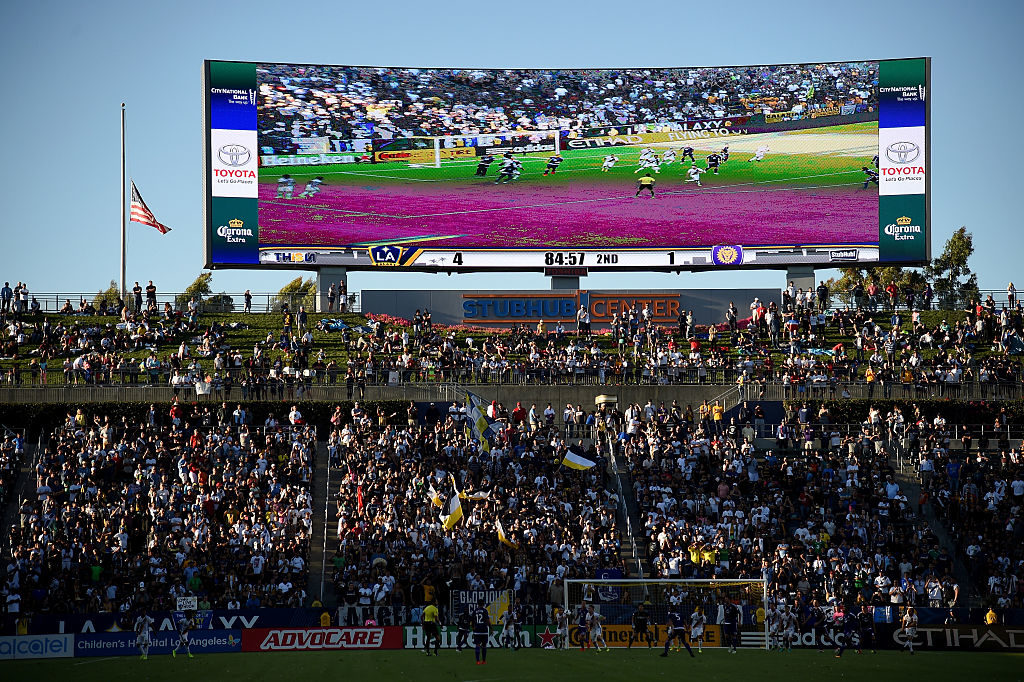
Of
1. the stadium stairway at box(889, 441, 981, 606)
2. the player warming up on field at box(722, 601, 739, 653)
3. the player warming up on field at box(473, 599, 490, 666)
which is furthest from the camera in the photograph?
the stadium stairway at box(889, 441, 981, 606)

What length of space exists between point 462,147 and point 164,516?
801 inches

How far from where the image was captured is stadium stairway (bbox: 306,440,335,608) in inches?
1273

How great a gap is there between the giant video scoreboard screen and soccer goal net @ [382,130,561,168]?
56mm

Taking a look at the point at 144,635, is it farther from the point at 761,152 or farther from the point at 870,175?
the point at 870,175

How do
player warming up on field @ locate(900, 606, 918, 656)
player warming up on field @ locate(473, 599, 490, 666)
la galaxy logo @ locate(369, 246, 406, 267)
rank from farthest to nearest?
1. la galaxy logo @ locate(369, 246, 406, 267)
2. player warming up on field @ locate(900, 606, 918, 656)
3. player warming up on field @ locate(473, 599, 490, 666)

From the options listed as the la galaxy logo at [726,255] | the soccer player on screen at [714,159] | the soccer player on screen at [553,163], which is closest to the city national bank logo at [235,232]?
the soccer player on screen at [553,163]

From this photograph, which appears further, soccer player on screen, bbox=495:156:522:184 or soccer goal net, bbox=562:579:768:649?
soccer player on screen, bbox=495:156:522:184

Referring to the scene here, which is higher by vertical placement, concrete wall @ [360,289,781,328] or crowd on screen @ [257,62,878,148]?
crowd on screen @ [257,62,878,148]

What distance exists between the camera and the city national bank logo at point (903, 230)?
47.3 meters

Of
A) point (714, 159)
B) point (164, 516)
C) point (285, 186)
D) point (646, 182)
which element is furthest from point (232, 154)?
point (714, 159)

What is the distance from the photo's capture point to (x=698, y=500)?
114 feet

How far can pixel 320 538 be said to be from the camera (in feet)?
113

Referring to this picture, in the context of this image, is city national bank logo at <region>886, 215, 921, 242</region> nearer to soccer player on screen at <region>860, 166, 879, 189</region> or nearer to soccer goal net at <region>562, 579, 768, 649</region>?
soccer player on screen at <region>860, 166, 879, 189</region>

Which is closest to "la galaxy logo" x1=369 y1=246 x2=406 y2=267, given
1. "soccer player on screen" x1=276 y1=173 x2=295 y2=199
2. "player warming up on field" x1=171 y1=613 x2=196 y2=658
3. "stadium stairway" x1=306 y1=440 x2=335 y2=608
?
"soccer player on screen" x1=276 y1=173 x2=295 y2=199
